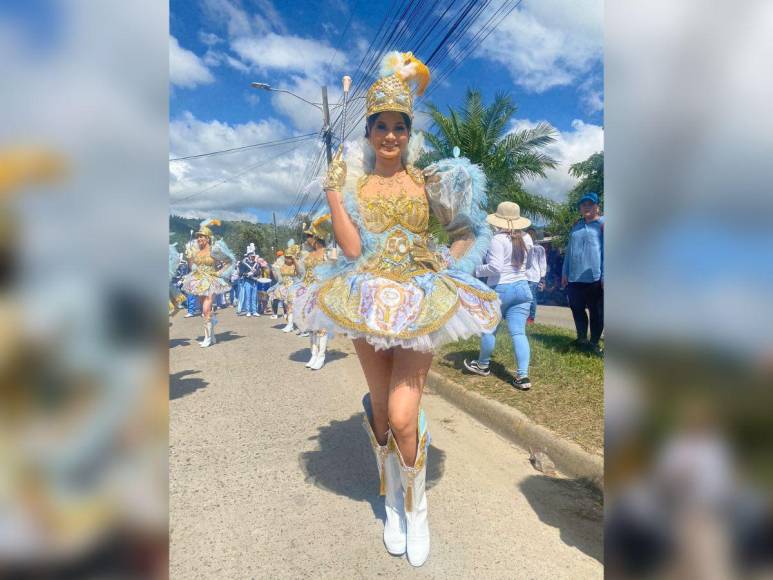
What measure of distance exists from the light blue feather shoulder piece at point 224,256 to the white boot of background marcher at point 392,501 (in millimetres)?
7221

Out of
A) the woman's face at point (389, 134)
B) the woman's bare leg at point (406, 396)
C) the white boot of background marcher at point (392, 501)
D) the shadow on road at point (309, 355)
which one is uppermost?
the woman's face at point (389, 134)

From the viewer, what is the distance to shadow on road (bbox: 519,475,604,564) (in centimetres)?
220

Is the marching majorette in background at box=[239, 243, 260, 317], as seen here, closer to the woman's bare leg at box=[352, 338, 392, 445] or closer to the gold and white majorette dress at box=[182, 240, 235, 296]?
the gold and white majorette dress at box=[182, 240, 235, 296]

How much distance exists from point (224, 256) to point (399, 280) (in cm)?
762

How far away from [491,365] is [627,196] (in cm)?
493

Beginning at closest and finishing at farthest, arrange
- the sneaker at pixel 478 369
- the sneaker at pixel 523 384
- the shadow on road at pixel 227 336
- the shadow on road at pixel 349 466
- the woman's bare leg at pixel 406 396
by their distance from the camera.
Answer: the woman's bare leg at pixel 406 396
the shadow on road at pixel 349 466
the sneaker at pixel 523 384
the sneaker at pixel 478 369
the shadow on road at pixel 227 336

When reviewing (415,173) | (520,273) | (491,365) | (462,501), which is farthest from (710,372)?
(491,365)

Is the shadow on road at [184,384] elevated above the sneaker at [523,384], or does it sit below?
below

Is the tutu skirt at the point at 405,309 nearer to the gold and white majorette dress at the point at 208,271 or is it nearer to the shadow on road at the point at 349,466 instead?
the shadow on road at the point at 349,466

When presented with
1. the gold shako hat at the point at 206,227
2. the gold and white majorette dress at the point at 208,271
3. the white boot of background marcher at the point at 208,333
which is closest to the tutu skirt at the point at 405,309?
the gold and white majorette dress at the point at 208,271

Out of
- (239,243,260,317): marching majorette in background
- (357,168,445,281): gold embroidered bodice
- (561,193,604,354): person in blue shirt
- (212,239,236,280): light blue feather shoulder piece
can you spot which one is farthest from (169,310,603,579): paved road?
(239,243,260,317): marching majorette in background

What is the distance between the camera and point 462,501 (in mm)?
2562

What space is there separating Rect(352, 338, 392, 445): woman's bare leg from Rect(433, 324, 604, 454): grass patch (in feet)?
4.84

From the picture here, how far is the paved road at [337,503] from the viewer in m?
2.03
